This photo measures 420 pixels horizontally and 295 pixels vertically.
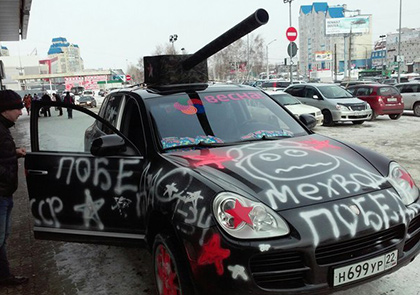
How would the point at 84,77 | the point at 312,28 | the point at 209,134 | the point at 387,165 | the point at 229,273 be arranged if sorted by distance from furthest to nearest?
the point at 312,28 → the point at 84,77 → the point at 209,134 → the point at 387,165 → the point at 229,273

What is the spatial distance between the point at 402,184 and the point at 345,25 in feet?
348

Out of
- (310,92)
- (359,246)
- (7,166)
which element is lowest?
(359,246)

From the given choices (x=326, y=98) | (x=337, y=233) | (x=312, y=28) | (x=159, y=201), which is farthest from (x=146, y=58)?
(x=312, y=28)

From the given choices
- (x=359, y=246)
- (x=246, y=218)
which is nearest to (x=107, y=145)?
(x=246, y=218)

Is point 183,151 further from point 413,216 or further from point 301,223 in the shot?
point 413,216

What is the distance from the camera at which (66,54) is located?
602 ft

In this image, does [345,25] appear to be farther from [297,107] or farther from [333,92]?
[297,107]

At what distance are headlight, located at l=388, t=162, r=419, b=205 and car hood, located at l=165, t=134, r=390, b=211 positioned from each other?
0.12m

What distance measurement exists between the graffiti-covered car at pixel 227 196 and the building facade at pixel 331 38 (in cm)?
8850

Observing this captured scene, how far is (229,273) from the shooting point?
6.96 feet

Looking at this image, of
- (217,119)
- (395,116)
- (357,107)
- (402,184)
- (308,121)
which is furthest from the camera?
(395,116)

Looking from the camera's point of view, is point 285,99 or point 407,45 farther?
point 407,45

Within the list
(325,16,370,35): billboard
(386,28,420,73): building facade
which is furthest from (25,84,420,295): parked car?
(386,28,420,73): building facade

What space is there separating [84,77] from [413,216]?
109 meters
